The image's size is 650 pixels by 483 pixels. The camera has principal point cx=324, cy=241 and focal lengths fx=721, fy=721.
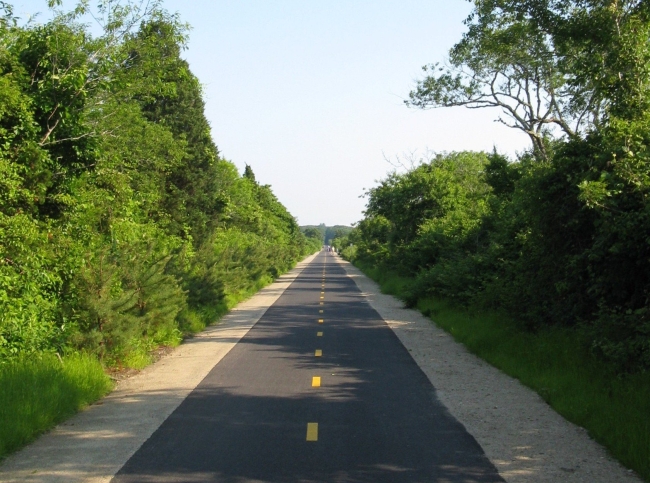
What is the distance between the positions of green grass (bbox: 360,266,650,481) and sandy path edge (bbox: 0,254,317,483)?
5.26 metres

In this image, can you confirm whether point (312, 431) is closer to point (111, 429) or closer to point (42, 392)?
point (111, 429)

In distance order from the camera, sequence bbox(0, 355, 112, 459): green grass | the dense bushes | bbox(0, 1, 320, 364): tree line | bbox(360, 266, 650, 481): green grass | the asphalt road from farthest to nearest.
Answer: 1. bbox(0, 1, 320, 364): tree line
2. the dense bushes
3. bbox(0, 355, 112, 459): green grass
4. bbox(360, 266, 650, 481): green grass
5. the asphalt road

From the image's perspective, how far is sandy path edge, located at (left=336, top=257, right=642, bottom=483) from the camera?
23.0 feet

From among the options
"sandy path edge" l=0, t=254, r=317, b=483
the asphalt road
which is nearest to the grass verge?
"sandy path edge" l=0, t=254, r=317, b=483

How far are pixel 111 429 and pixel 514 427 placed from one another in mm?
4963

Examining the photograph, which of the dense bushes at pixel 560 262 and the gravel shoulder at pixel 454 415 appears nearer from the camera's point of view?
the gravel shoulder at pixel 454 415

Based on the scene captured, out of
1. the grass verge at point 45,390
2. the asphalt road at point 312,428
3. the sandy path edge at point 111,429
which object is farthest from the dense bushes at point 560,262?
the grass verge at point 45,390

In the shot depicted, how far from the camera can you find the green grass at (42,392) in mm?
8234

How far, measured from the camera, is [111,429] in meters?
8.88

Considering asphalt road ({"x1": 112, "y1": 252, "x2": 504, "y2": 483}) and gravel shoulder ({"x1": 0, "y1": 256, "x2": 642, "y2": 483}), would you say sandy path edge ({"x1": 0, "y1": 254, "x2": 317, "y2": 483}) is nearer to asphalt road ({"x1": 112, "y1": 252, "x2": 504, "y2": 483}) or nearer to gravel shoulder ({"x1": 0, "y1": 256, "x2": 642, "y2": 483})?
gravel shoulder ({"x1": 0, "y1": 256, "x2": 642, "y2": 483})

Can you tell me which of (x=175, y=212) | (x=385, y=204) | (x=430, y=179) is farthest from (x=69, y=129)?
(x=385, y=204)

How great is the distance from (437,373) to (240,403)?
13.9 feet

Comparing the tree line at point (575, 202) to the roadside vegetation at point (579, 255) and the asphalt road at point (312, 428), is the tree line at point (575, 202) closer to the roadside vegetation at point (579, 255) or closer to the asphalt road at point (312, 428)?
the roadside vegetation at point (579, 255)

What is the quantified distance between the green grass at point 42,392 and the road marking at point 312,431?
320 centimetres
